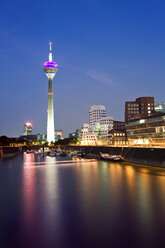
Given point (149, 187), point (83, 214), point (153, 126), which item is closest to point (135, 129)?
point (153, 126)

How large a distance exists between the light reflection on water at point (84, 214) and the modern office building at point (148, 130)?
A: 63328mm

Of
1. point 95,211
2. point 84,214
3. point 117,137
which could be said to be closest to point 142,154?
point 95,211

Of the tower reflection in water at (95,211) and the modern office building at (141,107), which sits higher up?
the modern office building at (141,107)

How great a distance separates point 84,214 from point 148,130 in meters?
93.6

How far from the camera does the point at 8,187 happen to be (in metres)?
43.6

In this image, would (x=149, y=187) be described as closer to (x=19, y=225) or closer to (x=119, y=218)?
(x=119, y=218)

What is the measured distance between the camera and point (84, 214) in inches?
1064

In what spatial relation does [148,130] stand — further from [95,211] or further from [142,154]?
[95,211]

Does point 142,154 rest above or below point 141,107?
below

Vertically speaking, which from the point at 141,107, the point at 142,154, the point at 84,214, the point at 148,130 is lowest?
the point at 84,214

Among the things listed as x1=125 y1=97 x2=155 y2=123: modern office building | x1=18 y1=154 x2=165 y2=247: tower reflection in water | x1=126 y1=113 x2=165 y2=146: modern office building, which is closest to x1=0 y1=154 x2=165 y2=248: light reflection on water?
x1=18 y1=154 x2=165 y2=247: tower reflection in water

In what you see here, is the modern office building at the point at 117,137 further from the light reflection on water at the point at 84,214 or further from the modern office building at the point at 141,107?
the light reflection on water at the point at 84,214

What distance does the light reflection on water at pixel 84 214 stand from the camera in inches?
802

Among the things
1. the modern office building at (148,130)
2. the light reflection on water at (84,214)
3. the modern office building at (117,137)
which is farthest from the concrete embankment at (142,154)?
the modern office building at (117,137)
